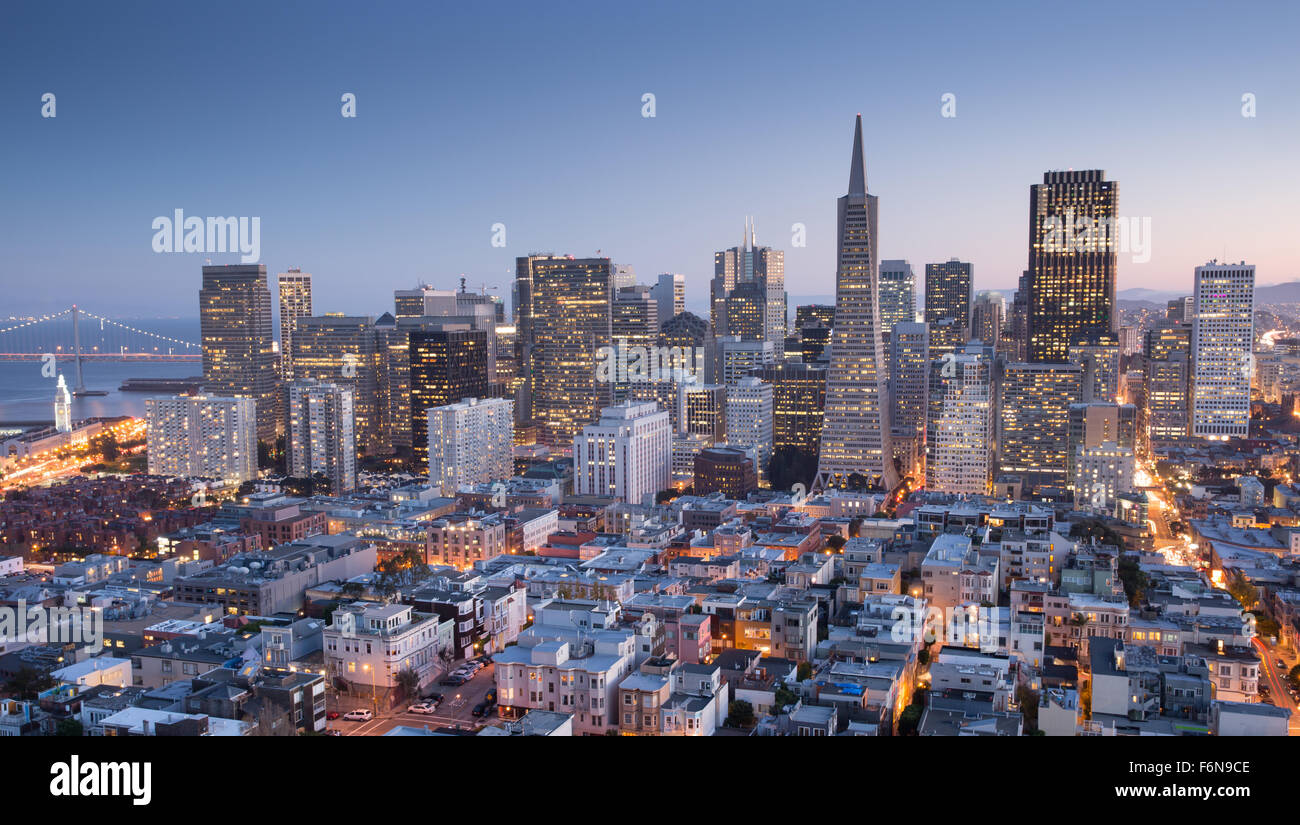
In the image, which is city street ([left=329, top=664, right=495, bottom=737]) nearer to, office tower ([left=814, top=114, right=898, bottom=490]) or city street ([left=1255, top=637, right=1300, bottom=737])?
city street ([left=1255, top=637, right=1300, bottom=737])

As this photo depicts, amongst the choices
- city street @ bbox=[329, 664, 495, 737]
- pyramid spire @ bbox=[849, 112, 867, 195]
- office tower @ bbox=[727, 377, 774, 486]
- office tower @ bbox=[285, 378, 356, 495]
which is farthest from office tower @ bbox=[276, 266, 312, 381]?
city street @ bbox=[329, 664, 495, 737]

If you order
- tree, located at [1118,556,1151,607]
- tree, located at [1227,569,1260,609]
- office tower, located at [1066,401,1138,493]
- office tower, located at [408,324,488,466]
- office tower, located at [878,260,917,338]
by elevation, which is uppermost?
office tower, located at [878,260,917,338]

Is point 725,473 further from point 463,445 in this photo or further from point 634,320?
point 634,320

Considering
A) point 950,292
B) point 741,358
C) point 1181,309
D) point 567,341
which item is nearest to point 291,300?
point 567,341

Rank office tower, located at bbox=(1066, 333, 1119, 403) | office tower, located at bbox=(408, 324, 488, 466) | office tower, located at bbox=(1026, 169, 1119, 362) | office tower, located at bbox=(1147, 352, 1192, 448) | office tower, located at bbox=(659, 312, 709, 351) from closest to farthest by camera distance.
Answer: office tower, located at bbox=(408, 324, 488, 466) → office tower, located at bbox=(1066, 333, 1119, 403) → office tower, located at bbox=(1147, 352, 1192, 448) → office tower, located at bbox=(1026, 169, 1119, 362) → office tower, located at bbox=(659, 312, 709, 351)

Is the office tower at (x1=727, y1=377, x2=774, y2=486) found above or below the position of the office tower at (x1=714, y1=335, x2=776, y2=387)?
below
